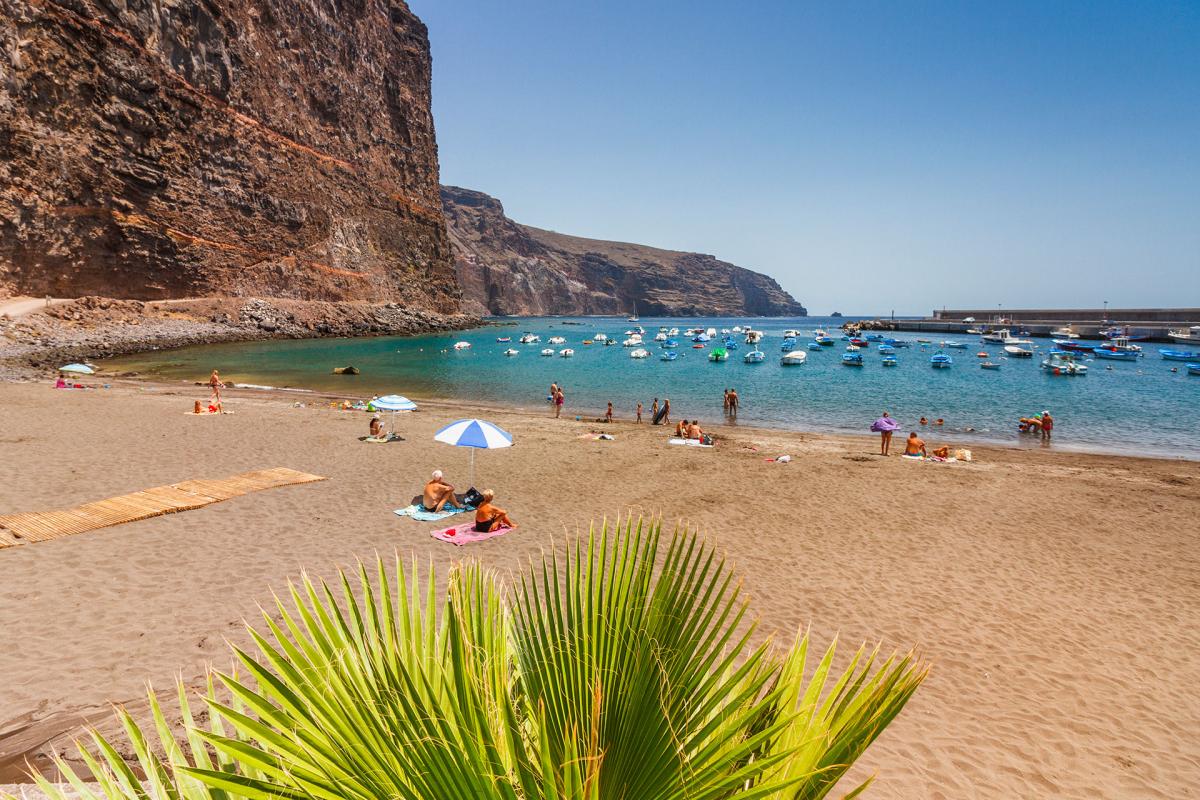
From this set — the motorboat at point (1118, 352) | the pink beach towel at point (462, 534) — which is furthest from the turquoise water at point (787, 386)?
the pink beach towel at point (462, 534)

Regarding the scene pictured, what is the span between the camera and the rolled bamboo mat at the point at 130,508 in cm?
793

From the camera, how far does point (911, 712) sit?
545cm

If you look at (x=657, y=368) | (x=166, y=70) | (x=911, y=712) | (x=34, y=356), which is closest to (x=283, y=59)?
(x=166, y=70)

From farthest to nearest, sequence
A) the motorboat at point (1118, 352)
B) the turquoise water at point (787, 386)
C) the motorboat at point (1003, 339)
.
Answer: the motorboat at point (1003, 339) → the motorboat at point (1118, 352) → the turquoise water at point (787, 386)

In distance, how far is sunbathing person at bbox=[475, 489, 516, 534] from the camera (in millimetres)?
9477

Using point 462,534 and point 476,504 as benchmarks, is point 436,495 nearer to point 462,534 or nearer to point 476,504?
point 476,504

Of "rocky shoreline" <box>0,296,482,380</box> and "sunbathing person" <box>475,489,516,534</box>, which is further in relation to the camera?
"rocky shoreline" <box>0,296,482,380</box>

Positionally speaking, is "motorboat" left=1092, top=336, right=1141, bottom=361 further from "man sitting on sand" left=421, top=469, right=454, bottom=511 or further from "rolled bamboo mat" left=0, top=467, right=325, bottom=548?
"rolled bamboo mat" left=0, top=467, right=325, bottom=548

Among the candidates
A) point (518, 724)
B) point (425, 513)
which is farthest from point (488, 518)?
point (518, 724)

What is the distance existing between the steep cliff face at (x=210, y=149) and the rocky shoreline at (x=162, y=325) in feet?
7.66

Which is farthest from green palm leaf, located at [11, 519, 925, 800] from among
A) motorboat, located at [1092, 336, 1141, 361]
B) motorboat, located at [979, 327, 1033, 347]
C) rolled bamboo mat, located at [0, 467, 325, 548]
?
motorboat, located at [979, 327, 1033, 347]

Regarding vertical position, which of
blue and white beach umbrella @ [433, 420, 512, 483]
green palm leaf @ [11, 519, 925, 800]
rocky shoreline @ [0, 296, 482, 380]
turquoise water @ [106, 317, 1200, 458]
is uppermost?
rocky shoreline @ [0, 296, 482, 380]

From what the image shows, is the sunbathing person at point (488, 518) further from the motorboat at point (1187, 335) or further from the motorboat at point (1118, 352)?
the motorboat at point (1187, 335)

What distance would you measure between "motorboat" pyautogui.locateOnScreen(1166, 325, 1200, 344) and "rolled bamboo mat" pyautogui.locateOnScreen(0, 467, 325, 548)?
10563cm
